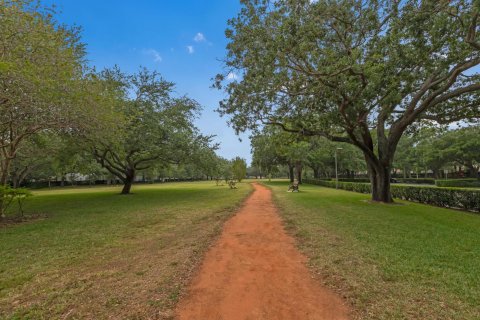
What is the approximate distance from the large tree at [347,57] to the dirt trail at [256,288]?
6.34 m

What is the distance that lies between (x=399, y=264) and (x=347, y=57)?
6580 millimetres

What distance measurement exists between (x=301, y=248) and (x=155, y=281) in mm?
3153

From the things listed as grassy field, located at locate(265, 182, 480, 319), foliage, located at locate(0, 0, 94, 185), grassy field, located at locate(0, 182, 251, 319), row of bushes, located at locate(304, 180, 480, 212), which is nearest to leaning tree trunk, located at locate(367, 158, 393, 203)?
row of bushes, located at locate(304, 180, 480, 212)

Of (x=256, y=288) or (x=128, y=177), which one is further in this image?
(x=128, y=177)

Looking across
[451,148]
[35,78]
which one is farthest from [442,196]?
[451,148]

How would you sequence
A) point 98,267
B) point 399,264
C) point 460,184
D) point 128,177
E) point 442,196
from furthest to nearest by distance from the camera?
point 460,184
point 128,177
point 442,196
point 98,267
point 399,264

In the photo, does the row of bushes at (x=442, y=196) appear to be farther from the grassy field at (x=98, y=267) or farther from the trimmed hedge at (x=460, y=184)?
the trimmed hedge at (x=460, y=184)

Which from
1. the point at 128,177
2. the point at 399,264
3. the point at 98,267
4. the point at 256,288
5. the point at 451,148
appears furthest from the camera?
the point at 451,148

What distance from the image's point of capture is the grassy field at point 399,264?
3.12 m

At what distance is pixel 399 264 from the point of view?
4.45 m

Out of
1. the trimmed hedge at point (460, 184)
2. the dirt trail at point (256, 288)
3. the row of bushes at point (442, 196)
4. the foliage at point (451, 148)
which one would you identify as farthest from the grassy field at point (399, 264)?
the foliage at point (451, 148)

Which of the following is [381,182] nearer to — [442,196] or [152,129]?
[442,196]

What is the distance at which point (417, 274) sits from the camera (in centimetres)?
403

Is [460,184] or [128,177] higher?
[128,177]
